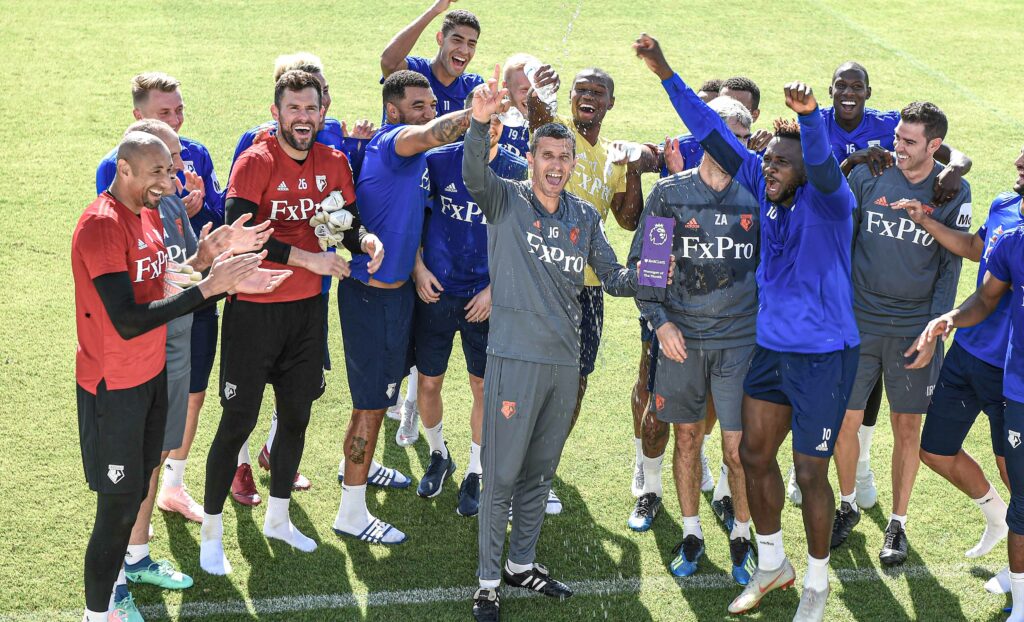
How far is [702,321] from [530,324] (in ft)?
3.39

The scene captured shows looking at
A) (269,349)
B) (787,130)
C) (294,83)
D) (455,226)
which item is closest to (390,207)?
(455,226)

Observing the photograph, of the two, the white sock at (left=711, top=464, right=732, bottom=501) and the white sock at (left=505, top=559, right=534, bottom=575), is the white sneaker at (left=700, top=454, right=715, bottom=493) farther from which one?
the white sock at (left=505, top=559, right=534, bottom=575)

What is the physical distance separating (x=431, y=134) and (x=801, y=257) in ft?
6.55

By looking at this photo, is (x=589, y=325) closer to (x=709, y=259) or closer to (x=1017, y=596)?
(x=709, y=259)

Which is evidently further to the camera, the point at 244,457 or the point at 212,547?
the point at 244,457

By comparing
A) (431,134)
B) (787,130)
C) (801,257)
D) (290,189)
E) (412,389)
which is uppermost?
(787,130)

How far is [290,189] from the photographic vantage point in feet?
19.1

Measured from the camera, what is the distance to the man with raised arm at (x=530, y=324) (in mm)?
5570

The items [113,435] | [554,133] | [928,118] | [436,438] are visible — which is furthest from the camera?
[436,438]

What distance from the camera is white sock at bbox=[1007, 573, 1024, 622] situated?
5.67 meters

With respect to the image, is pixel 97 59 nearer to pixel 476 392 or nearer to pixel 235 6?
pixel 235 6

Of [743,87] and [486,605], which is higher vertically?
[743,87]

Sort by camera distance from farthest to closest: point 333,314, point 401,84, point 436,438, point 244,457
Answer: point 333,314, point 436,438, point 244,457, point 401,84

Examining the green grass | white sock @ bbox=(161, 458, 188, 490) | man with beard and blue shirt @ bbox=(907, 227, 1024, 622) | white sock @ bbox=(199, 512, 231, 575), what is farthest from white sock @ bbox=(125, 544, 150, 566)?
man with beard and blue shirt @ bbox=(907, 227, 1024, 622)
